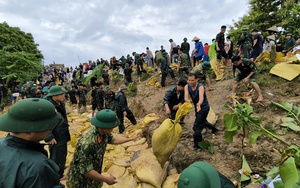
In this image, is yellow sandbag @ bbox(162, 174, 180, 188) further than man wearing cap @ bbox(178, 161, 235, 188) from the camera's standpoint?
Yes

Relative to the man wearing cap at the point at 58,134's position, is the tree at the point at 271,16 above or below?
above

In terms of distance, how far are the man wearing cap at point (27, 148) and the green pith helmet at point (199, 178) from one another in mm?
717

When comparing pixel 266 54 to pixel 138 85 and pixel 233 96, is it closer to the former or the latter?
pixel 233 96

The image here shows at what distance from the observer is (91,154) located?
1.92 m

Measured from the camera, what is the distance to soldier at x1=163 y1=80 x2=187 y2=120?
13.1 feet

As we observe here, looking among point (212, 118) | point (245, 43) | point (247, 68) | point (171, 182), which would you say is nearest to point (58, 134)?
point (171, 182)

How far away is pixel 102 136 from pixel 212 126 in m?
2.68

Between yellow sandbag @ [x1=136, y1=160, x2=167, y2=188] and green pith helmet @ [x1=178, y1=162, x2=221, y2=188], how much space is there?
193 cm

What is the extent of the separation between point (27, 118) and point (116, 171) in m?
2.76

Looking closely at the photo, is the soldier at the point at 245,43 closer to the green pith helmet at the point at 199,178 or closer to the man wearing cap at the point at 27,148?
the green pith helmet at the point at 199,178

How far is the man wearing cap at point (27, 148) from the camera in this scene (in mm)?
1027

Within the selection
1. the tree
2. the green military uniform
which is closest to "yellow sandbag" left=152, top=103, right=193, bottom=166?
the green military uniform

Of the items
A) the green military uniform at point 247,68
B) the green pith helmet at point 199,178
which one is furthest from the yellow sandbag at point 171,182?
the green military uniform at point 247,68

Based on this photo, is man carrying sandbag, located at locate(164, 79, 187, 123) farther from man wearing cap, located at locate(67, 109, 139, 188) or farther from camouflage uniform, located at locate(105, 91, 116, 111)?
camouflage uniform, located at locate(105, 91, 116, 111)
